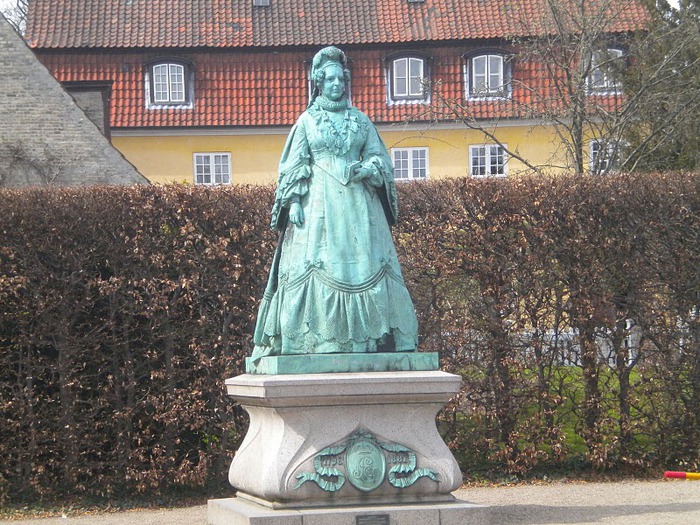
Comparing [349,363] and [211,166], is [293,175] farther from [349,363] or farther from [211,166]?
[211,166]

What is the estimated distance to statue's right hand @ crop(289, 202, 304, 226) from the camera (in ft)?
31.3

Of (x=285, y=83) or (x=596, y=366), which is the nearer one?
(x=596, y=366)

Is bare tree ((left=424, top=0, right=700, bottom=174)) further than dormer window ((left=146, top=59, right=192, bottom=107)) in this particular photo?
No

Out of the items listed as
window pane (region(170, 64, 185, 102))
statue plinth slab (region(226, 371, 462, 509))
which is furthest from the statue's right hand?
window pane (region(170, 64, 185, 102))

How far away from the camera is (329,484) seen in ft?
29.0

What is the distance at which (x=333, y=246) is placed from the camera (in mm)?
9352

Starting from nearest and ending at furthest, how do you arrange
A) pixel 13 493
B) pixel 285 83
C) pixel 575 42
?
pixel 13 493 < pixel 575 42 < pixel 285 83

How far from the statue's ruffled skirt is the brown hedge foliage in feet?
16.7

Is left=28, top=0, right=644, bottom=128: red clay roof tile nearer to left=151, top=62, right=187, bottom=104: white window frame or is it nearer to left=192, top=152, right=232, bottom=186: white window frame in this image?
left=151, top=62, right=187, bottom=104: white window frame

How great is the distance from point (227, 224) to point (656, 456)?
19.2 ft

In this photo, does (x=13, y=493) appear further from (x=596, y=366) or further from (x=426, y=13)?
(x=426, y=13)

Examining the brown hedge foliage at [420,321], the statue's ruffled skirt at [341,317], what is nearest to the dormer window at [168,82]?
the brown hedge foliage at [420,321]

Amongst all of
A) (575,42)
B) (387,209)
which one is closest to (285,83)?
(575,42)

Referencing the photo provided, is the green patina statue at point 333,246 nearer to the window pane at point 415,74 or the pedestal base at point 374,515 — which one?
the pedestal base at point 374,515
